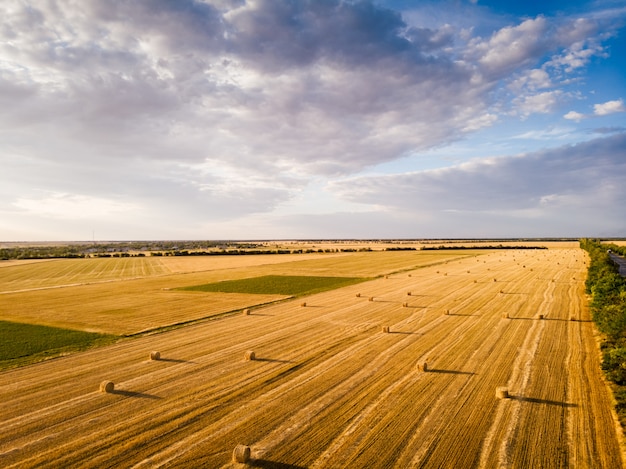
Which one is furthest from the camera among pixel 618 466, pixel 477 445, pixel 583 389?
pixel 583 389

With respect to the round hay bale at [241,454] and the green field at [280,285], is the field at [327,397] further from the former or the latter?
the green field at [280,285]

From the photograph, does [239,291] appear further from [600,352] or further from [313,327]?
[600,352]

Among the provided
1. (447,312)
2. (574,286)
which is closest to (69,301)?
(447,312)

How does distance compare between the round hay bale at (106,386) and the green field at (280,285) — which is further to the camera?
the green field at (280,285)

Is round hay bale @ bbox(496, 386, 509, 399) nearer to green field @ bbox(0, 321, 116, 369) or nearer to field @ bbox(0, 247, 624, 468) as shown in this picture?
field @ bbox(0, 247, 624, 468)

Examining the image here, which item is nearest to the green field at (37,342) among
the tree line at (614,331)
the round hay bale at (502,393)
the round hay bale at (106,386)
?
the round hay bale at (106,386)

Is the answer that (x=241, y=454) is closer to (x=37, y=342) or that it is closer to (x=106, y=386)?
(x=106, y=386)

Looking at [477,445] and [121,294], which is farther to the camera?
[121,294]
